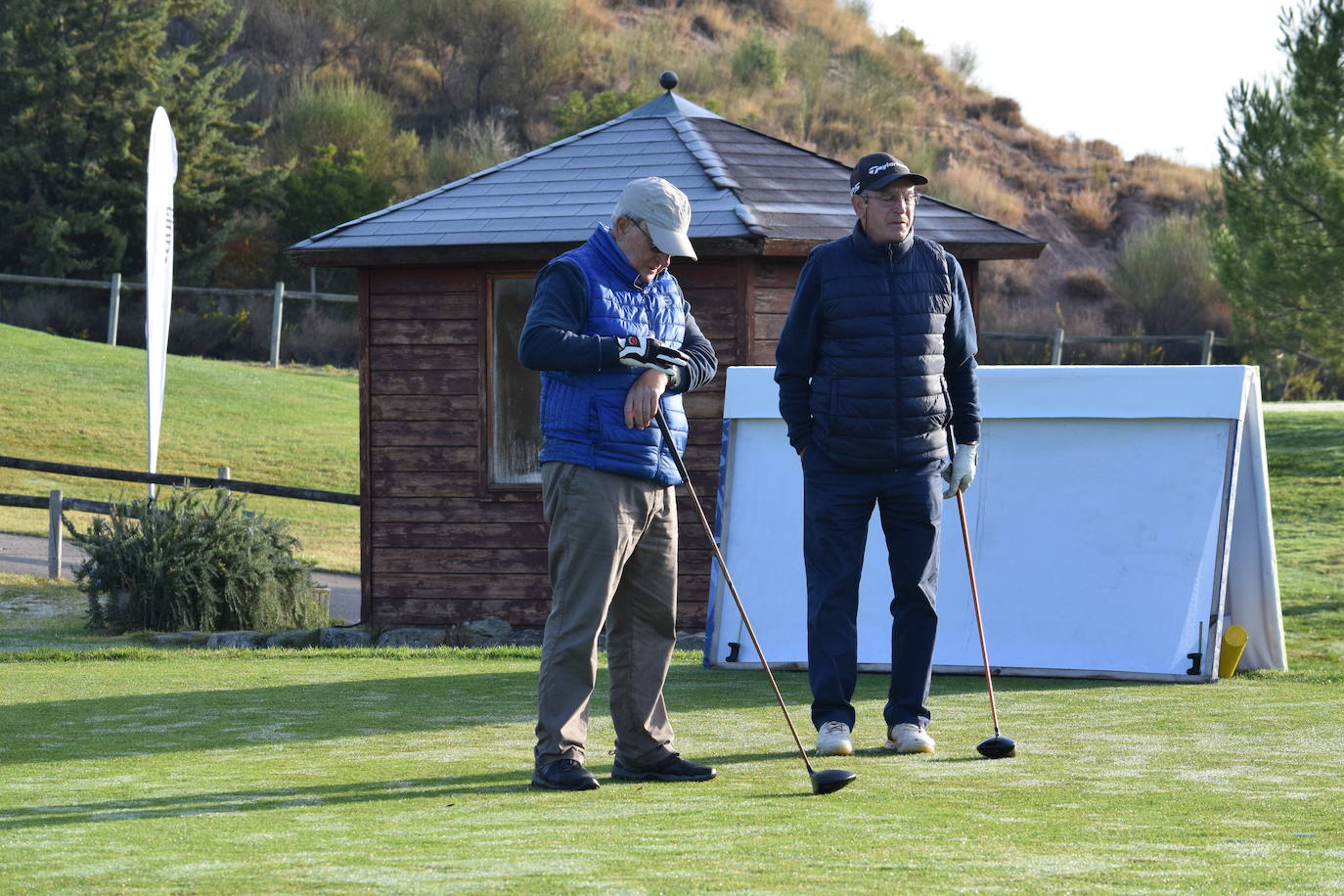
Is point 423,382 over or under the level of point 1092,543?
over

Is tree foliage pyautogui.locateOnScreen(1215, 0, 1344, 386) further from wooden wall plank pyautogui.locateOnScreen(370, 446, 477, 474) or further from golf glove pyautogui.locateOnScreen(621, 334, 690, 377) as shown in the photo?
golf glove pyautogui.locateOnScreen(621, 334, 690, 377)

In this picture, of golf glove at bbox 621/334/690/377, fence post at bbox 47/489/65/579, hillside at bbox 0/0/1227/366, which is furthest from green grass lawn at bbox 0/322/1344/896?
hillside at bbox 0/0/1227/366

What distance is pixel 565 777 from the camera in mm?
4871

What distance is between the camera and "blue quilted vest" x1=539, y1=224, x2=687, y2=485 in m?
5.01

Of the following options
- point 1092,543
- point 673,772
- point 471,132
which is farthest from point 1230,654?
point 471,132

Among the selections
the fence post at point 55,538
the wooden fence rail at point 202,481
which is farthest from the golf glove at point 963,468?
the fence post at point 55,538

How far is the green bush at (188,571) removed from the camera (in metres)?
12.3

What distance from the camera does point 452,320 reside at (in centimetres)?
1265


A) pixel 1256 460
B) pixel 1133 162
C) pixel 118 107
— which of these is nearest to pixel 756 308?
pixel 1256 460

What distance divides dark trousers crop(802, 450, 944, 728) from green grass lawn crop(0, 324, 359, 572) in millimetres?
14165

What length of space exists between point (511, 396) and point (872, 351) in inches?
286

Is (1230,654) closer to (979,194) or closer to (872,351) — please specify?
(872,351)

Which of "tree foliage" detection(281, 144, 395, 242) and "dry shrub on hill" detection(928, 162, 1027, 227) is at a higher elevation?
"dry shrub on hill" detection(928, 162, 1027, 227)

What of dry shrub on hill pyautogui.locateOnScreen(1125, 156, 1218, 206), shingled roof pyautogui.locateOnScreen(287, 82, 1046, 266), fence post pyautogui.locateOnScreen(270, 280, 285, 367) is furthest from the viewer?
dry shrub on hill pyautogui.locateOnScreen(1125, 156, 1218, 206)
